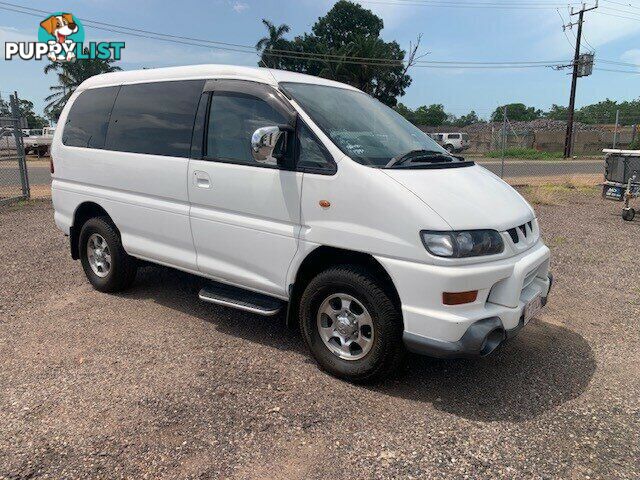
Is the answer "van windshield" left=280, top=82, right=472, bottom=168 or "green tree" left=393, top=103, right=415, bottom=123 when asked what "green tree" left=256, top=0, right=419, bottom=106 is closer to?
"green tree" left=393, top=103, right=415, bottom=123

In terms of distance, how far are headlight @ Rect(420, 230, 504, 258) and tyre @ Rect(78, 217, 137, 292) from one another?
10.6ft

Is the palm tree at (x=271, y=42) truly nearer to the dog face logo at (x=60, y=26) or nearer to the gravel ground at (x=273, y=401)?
the dog face logo at (x=60, y=26)

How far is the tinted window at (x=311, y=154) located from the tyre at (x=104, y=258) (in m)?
2.39

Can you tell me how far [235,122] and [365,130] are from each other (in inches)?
39.8

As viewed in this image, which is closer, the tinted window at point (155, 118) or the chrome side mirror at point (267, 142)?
the chrome side mirror at point (267, 142)

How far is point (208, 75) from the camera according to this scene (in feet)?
13.9

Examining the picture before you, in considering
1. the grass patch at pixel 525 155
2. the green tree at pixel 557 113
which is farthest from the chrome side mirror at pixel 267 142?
the green tree at pixel 557 113

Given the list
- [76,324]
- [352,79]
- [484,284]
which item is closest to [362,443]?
[484,284]

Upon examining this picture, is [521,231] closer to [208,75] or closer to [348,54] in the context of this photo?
[208,75]

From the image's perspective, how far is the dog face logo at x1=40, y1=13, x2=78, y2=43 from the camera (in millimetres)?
23500

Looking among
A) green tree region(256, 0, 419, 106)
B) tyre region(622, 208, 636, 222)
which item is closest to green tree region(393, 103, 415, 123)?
green tree region(256, 0, 419, 106)

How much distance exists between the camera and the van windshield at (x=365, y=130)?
357 centimetres

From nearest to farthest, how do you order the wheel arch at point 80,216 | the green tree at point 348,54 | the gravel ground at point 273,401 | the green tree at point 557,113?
1. the gravel ground at point 273,401
2. the wheel arch at point 80,216
3. the green tree at point 348,54
4. the green tree at point 557,113

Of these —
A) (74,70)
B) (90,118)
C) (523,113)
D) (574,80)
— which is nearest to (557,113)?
(523,113)
